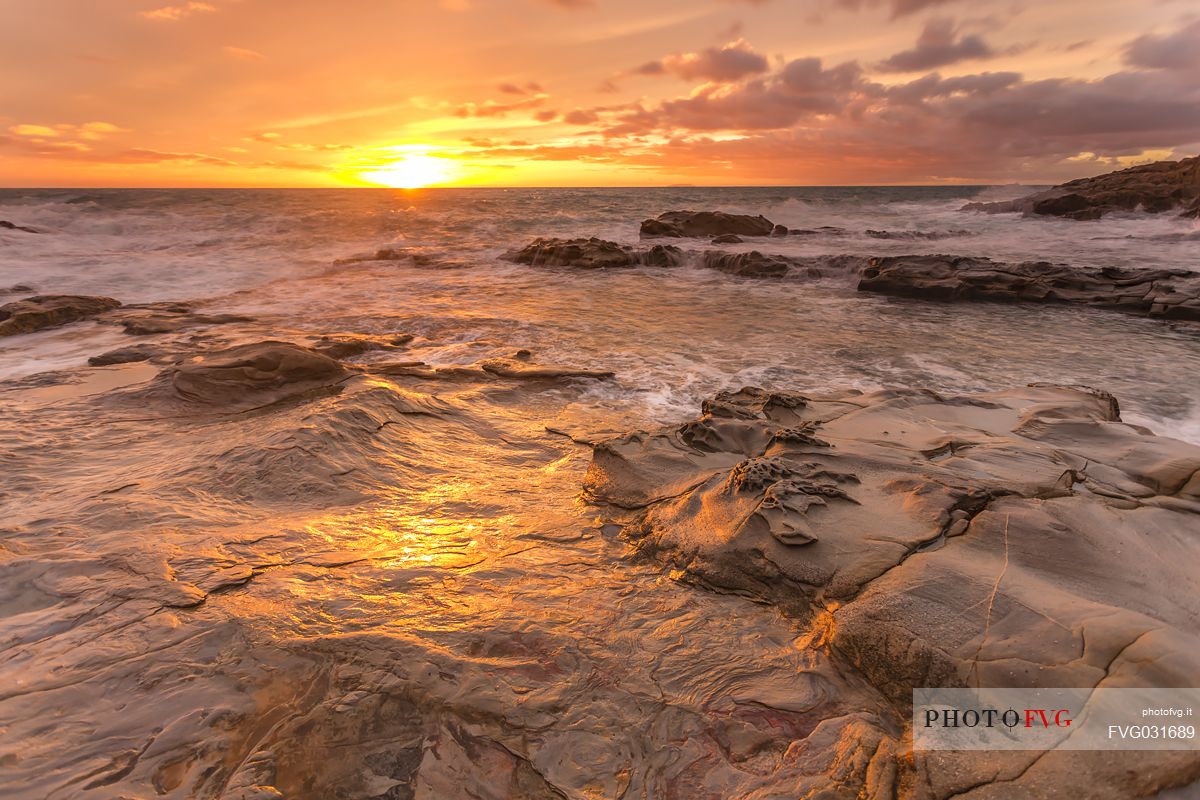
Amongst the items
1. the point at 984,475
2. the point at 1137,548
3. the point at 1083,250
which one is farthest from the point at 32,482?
the point at 1083,250

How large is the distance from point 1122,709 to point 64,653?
4064 millimetres

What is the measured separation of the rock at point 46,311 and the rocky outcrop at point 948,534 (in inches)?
440

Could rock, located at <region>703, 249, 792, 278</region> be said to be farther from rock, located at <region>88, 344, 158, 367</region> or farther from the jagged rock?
rock, located at <region>88, 344, 158, 367</region>

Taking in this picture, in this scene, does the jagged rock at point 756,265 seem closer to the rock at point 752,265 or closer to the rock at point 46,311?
the rock at point 752,265

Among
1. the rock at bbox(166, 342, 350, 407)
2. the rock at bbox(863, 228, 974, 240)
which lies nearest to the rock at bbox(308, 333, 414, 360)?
the rock at bbox(166, 342, 350, 407)

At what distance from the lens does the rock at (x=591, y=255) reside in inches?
734

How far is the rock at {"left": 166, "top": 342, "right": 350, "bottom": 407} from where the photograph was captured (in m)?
5.84

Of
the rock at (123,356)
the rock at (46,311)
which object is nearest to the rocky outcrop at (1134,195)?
the rock at (123,356)

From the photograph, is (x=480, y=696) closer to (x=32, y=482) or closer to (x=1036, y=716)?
(x=1036, y=716)

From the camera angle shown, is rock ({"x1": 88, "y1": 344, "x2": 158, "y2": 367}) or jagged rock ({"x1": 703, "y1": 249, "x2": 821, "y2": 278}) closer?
rock ({"x1": 88, "y1": 344, "x2": 158, "y2": 367})

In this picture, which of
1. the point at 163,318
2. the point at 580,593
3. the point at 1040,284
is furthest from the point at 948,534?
the point at 1040,284

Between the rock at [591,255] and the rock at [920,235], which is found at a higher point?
the rock at [920,235]

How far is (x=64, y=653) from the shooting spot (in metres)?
2.40

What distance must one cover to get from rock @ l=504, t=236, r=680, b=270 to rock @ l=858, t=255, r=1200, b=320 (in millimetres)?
6817
